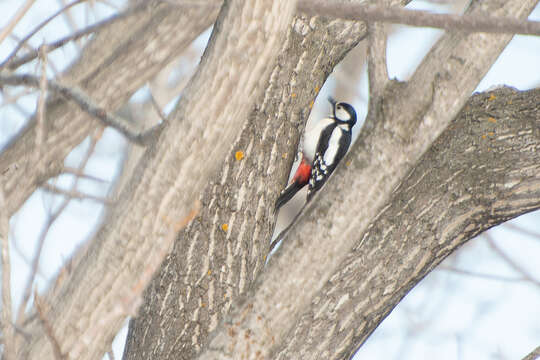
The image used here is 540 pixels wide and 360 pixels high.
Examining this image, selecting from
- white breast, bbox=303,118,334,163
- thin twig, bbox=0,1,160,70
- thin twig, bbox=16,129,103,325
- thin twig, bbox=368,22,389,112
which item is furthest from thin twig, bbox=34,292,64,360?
white breast, bbox=303,118,334,163

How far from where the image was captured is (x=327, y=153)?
4949mm

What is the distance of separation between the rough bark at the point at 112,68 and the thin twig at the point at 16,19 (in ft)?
1.25

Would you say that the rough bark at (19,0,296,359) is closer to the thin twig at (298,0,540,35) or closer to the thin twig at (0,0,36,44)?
the thin twig at (298,0,540,35)

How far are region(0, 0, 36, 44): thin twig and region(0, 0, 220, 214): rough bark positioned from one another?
380mm

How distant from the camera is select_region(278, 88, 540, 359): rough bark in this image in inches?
105

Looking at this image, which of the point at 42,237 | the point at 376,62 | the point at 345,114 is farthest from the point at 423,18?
the point at 345,114

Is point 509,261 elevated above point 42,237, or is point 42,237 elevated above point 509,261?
point 509,261

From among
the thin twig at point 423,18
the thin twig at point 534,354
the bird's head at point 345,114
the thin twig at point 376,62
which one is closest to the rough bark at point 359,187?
the thin twig at point 376,62

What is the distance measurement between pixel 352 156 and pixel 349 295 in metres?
0.85

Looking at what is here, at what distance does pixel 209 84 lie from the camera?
5.33 feet

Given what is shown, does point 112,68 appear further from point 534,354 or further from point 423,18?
point 534,354

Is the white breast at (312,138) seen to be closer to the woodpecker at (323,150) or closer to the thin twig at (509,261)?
the woodpecker at (323,150)

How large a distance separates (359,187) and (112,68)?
844 mm

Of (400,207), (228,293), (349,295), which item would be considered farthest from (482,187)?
(228,293)
